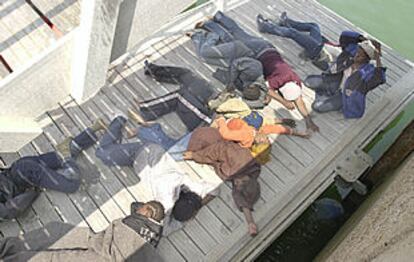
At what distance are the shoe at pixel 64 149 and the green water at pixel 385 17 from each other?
5449mm

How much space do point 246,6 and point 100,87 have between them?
103 inches

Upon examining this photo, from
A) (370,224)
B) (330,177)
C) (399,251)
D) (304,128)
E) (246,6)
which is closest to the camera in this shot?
(399,251)

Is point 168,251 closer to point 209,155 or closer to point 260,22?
point 209,155

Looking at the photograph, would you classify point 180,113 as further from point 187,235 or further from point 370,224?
point 370,224

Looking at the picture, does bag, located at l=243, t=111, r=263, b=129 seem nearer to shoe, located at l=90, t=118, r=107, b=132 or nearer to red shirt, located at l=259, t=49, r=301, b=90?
red shirt, located at l=259, t=49, r=301, b=90

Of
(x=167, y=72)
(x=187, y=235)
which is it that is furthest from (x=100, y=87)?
(x=187, y=235)

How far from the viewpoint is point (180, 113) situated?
19.4 feet

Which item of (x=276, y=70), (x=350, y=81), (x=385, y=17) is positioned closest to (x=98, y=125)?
(x=276, y=70)

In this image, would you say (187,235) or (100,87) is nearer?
(187,235)

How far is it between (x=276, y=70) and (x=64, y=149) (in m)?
2.70

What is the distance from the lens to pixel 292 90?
609 centimetres

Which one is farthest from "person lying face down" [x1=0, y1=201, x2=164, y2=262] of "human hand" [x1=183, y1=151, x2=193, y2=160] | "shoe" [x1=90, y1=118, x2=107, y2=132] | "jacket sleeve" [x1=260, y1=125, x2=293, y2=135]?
"jacket sleeve" [x1=260, y1=125, x2=293, y2=135]

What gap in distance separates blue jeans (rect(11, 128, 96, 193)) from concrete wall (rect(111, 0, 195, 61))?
144cm

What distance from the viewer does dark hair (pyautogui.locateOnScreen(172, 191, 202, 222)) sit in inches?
199
